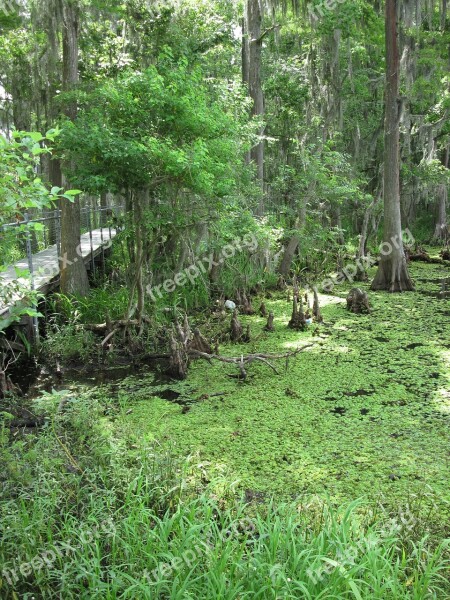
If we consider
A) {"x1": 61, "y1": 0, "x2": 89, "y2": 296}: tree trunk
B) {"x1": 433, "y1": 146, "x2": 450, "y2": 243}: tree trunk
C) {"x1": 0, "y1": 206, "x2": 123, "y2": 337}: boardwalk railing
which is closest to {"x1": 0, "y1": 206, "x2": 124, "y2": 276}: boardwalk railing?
{"x1": 0, "y1": 206, "x2": 123, "y2": 337}: boardwalk railing

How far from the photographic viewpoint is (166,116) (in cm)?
596

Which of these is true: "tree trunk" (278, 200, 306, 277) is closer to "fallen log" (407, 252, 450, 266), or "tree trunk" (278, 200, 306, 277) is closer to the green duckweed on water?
the green duckweed on water

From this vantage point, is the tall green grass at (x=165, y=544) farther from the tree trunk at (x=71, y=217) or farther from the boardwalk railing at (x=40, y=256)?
the tree trunk at (x=71, y=217)

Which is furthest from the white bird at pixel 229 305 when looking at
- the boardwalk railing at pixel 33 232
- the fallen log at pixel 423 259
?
the fallen log at pixel 423 259

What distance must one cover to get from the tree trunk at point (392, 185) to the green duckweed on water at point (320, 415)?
2970mm

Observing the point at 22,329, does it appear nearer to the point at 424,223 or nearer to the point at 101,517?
the point at 101,517

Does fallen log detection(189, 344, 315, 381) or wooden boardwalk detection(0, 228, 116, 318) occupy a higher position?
wooden boardwalk detection(0, 228, 116, 318)

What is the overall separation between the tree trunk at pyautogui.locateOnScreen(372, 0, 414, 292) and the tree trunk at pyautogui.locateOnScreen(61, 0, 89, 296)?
234 inches

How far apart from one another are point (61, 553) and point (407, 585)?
1.79 meters

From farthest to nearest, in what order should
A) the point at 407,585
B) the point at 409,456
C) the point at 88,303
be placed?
the point at 88,303
the point at 409,456
the point at 407,585

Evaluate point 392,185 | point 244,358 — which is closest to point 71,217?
point 244,358

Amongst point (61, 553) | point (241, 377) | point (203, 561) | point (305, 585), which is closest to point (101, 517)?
point (61, 553)

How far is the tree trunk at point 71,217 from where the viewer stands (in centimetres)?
804

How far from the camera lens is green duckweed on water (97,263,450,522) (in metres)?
4.05
